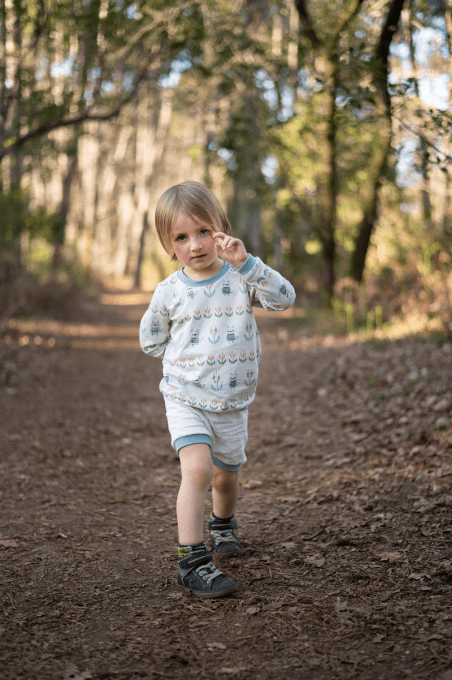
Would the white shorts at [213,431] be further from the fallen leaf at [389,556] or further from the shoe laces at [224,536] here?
the fallen leaf at [389,556]

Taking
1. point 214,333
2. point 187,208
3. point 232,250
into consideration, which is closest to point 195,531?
point 214,333

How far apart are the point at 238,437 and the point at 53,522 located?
138cm

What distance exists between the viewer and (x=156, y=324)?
9.16ft

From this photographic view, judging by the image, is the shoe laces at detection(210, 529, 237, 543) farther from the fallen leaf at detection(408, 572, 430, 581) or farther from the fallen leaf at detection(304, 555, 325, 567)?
the fallen leaf at detection(408, 572, 430, 581)

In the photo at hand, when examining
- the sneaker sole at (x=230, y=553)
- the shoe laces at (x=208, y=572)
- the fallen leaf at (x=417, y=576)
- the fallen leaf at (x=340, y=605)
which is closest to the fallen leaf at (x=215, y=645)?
the shoe laces at (x=208, y=572)

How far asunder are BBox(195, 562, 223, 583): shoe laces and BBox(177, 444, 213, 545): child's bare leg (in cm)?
11

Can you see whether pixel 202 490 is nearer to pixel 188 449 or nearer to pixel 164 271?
pixel 188 449

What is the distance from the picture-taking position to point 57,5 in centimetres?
701

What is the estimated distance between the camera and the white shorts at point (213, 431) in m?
2.60

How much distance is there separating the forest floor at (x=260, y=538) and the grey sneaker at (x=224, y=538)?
0.09m

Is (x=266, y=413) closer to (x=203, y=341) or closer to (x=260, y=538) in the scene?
(x=260, y=538)

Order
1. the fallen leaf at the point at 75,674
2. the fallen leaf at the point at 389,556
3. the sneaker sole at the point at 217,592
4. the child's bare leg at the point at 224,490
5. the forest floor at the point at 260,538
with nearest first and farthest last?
1. the fallen leaf at the point at 75,674
2. the forest floor at the point at 260,538
3. the sneaker sole at the point at 217,592
4. the fallen leaf at the point at 389,556
5. the child's bare leg at the point at 224,490

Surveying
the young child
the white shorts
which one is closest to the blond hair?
the young child

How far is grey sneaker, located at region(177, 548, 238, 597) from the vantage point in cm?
252
